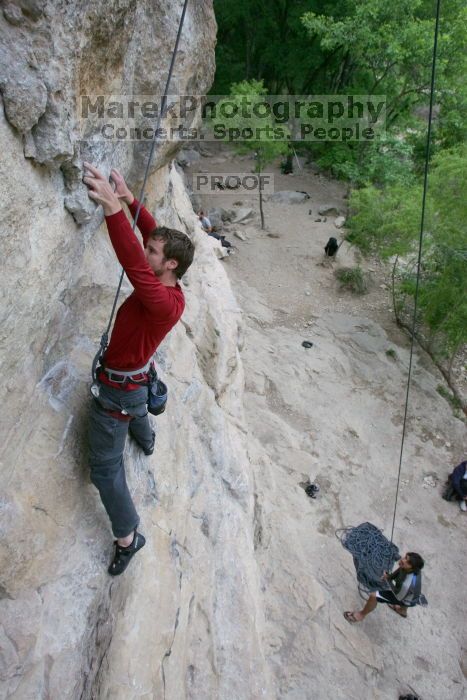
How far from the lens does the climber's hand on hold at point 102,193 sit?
2.31 metres

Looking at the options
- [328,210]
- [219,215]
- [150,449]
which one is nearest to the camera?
[150,449]

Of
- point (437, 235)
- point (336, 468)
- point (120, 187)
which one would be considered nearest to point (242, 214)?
point (437, 235)

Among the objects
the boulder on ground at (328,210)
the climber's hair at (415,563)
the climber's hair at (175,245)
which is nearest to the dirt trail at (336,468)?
the climber's hair at (415,563)

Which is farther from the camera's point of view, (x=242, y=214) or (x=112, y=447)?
(x=242, y=214)

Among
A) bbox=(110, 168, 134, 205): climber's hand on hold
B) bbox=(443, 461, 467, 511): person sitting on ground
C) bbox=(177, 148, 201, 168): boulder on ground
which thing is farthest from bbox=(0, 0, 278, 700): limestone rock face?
bbox=(177, 148, 201, 168): boulder on ground

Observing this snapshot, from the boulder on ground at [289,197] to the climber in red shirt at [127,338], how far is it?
15214mm

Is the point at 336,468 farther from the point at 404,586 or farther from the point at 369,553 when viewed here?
the point at 404,586

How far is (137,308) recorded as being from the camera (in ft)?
8.64

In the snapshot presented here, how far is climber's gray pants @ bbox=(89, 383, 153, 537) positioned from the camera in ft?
9.32

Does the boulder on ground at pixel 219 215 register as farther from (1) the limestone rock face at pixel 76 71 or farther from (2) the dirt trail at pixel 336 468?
(1) the limestone rock face at pixel 76 71

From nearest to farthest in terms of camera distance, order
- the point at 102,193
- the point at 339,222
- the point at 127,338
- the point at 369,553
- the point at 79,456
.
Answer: the point at 102,193, the point at 127,338, the point at 79,456, the point at 369,553, the point at 339,222

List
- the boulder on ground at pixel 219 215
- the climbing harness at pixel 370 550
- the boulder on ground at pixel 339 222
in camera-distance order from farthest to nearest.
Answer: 1. the boulder on ground at pixel 339 222
2. the boulder on ground at pixel 219 215
3. the climbing harness at pixel 370 550

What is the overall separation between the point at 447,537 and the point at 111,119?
315 inches

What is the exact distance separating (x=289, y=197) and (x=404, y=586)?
14.7 meters
